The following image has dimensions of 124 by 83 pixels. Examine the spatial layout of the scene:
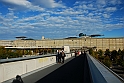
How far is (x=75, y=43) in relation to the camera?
15962 centimetres

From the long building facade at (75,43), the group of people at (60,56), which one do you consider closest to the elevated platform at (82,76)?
the group of people at (60,56)

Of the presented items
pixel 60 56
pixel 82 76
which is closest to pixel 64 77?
pixel 82 76

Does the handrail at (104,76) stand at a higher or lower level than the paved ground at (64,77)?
higher

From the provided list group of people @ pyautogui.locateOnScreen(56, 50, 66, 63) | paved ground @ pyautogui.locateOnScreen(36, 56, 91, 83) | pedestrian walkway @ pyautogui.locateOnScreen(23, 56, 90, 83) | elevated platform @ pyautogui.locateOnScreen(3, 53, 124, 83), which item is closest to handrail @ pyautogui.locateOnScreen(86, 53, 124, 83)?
elevated platform @ pyautogui.locateOnScreen(3, 53, 124, 83)

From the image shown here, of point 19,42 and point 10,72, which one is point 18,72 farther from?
point 19,42

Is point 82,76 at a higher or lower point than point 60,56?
lower

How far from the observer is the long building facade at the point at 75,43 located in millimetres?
153000

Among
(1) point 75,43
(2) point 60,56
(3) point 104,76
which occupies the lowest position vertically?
(2) point 60,56

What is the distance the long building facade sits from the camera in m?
153

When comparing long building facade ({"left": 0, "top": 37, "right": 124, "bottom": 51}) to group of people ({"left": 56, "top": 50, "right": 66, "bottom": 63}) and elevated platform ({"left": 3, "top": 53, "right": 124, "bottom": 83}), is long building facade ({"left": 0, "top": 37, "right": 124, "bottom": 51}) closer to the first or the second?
group of people ({"left": 56, "top": 50, "right": 66, "bottom": 63})

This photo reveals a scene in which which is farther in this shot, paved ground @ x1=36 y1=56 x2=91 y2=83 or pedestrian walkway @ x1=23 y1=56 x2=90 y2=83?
pedestrian walkway @ x1=23 y1=56 x2=90 y2=83

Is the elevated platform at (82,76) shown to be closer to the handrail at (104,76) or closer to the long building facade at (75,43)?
the handrail at (104,76)

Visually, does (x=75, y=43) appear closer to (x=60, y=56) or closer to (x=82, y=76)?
(x=60, y=56)

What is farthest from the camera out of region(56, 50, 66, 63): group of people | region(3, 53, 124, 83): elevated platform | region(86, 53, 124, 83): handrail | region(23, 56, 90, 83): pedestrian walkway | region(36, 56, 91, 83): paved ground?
region(56, 50, 66, 63): group of people
